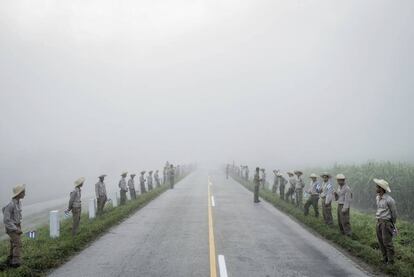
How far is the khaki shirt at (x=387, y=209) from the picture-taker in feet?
32.9

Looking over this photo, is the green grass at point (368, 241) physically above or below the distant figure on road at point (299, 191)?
below

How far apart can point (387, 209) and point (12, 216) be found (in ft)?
30.3

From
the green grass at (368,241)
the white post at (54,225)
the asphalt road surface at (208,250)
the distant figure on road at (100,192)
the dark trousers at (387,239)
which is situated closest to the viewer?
the asphalt road surface at (208,250)

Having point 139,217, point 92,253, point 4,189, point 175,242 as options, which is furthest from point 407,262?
point 4,189

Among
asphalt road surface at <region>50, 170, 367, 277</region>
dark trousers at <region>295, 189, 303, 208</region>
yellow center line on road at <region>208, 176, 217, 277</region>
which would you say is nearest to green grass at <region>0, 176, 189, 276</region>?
asphalt road surface at <region>50, 170, 367, 277</region>

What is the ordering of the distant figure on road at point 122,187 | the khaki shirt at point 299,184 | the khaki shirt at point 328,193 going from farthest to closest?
the distant figure on road at point 122,187 → the khaki shirt at point 299,184 → the khaki shirt at point 328,193

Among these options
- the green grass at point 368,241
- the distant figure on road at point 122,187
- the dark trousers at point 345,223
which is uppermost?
the distant figure on road at point 122,187

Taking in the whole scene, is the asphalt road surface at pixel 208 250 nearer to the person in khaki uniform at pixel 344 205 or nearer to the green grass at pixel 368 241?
the green grass at pixel 368 241

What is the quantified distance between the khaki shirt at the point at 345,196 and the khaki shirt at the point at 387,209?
300cm

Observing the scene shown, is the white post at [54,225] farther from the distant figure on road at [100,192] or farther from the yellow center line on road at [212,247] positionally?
the yellow center line on road at [212,247]

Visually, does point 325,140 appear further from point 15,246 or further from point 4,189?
point 15,246

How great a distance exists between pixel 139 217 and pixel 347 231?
942 cm

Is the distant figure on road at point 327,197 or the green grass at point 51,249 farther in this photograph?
the distant figure on road at point 327,197

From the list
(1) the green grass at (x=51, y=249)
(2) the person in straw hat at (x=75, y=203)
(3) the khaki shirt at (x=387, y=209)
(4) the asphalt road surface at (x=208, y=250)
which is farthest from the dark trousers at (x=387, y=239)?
(2) the person in straw hat at (x=75, y=203)
